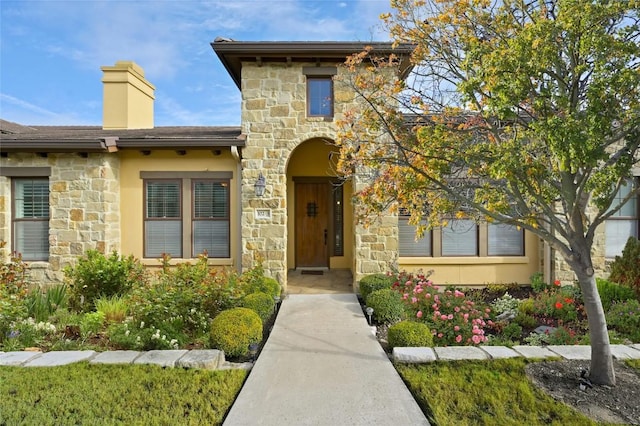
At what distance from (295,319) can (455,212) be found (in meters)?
3.21

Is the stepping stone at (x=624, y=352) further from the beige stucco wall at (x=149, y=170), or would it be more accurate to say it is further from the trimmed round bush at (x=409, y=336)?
the beige stucco wall at (x=149, y=170)

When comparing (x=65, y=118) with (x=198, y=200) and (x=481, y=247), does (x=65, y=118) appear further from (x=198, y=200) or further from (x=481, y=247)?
(x=481, y=247)

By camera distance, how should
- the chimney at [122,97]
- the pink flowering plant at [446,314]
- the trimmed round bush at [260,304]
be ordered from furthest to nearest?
the chimney at [122,97] < the trimmed round bush at [260,304] < the pink flowering plant at [446,314]

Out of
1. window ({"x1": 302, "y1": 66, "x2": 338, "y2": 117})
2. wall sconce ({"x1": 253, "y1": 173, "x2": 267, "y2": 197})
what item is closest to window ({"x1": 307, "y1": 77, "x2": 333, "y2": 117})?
window ({"x1": 302, "y1": 66, "x2": 338, "y2": 117})

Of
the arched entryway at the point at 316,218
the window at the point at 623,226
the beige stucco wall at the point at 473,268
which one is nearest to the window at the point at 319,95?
the arched entryway at the point at 316,218

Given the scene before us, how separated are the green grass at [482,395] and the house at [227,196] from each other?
3750mm

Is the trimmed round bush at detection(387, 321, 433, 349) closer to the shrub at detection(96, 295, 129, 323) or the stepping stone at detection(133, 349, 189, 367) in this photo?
the stepping stone at detection(133, 349, 189, 367)

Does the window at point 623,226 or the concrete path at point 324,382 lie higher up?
the window at point 623,226

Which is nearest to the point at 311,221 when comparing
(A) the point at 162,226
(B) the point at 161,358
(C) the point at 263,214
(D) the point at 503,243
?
(C) the point at 263,214

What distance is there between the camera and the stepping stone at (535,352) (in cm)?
426

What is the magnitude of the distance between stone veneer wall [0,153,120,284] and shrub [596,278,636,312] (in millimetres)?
10144

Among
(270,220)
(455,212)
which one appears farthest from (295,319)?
(455,212)

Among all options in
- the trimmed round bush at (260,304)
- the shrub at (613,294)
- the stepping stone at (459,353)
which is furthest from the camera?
the shrub at (613,294)

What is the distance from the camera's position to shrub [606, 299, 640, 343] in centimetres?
531
